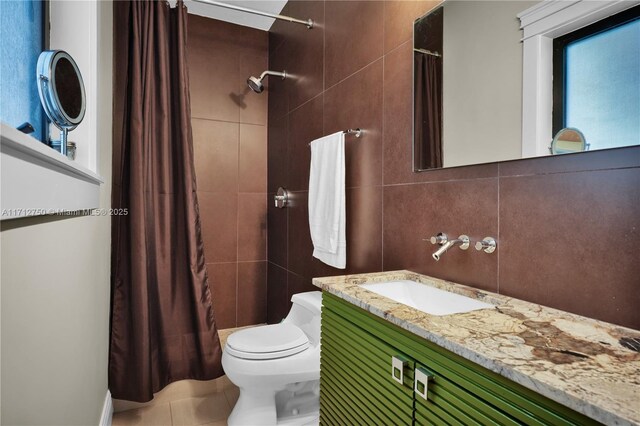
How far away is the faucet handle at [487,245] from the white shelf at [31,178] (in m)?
1.12

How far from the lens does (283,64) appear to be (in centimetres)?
275

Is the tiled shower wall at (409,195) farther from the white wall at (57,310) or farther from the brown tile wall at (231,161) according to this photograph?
the white wall at (57,310)

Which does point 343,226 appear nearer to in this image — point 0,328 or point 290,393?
point 290,393

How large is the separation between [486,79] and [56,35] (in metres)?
1.50

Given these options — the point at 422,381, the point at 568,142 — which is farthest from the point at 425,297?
the point at 568,142

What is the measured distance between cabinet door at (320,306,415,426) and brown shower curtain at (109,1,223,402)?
45.9 inches

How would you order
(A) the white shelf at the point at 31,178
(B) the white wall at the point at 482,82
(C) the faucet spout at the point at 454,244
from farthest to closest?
1. (C) the faucet spout at the point at 454,244
2. (B) the white wall at the point at 482,82
3. (A) the white shelf at the point at 31,178

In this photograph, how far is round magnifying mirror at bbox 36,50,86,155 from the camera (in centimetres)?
91

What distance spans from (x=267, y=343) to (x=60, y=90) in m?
1.24

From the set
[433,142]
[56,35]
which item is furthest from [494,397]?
[56,35]

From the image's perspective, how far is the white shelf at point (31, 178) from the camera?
18.4 inches

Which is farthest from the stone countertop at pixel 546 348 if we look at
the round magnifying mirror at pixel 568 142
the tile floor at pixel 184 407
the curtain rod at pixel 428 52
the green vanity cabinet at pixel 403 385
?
the tile floor at pixel 184 407

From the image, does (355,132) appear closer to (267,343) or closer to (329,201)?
(329,201)

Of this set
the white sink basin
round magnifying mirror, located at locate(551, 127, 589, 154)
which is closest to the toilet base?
the white sink basin
